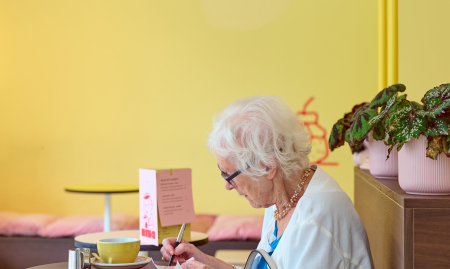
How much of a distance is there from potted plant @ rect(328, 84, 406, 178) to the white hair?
161mm

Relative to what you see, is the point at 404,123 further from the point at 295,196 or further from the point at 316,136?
the point at 316,136

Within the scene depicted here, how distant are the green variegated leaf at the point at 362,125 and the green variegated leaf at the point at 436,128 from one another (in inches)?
11.6

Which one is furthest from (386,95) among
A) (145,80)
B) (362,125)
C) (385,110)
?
(145,80)

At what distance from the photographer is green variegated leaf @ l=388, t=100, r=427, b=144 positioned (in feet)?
3.19

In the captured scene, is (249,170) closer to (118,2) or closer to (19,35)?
(118,2)

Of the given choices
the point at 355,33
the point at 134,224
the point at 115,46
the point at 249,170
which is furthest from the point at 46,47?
the point at 249,170

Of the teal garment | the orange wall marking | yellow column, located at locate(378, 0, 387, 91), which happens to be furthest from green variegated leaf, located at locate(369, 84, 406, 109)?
the orange wall marking

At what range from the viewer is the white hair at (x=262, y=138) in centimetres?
128

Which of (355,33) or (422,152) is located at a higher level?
(355,33)

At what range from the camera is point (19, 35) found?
409 cm

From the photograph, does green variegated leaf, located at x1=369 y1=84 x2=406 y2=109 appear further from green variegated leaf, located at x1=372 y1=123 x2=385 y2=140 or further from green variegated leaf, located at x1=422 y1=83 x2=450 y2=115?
green variegated leaf, located at x1=422 y1=83 x2=450 y2=115

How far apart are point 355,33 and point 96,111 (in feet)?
7.84

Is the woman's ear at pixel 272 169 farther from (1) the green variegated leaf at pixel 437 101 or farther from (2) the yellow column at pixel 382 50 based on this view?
(2) the yellow column at pixel 382 50

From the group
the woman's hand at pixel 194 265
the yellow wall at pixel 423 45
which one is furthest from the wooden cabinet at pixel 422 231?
the yellow wall at pixel 423 45
